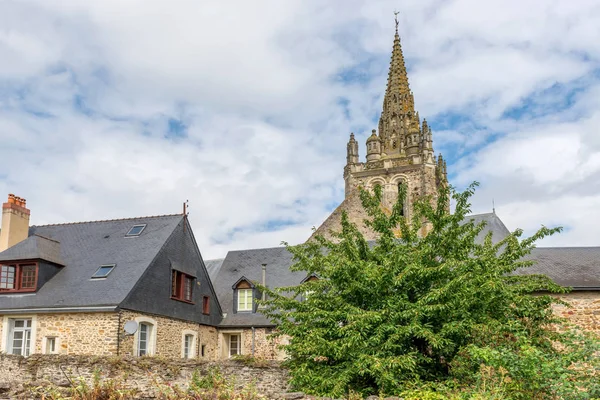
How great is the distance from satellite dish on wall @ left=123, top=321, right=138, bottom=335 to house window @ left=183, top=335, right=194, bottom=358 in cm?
355

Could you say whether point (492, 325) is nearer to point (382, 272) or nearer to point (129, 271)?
point (382, 272)

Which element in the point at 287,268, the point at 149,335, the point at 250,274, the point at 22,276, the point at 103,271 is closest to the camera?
the point at 149,335

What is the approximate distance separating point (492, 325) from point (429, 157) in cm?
3224

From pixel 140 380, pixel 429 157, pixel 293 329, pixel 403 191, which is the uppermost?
pixel 429 157

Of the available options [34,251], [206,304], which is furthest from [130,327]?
[206,304]

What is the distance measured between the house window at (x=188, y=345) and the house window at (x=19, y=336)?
16.1 feet

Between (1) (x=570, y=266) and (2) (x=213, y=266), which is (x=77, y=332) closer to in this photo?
(2) (x=213, y=266)

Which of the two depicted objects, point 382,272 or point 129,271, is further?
point 129,271

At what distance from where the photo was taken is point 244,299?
22672mm

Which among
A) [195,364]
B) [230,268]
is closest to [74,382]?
[195,364]

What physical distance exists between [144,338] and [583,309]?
12790mm

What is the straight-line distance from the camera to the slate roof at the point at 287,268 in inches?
671

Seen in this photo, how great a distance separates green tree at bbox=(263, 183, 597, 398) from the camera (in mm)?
11047

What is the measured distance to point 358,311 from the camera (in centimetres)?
1159
